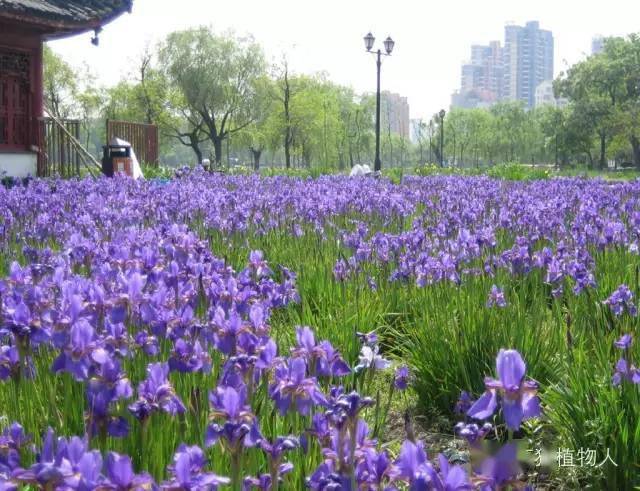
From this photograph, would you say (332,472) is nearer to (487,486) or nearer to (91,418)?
(487,486)

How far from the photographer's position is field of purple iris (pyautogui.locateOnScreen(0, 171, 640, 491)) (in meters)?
1.64

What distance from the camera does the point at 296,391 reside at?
200 cm

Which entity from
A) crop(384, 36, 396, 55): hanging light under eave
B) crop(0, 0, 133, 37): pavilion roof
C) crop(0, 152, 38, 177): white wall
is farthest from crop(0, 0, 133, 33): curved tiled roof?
crop(384, 36, 396, 55): hanging light under eave

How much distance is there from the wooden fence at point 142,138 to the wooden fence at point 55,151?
5.71 meters

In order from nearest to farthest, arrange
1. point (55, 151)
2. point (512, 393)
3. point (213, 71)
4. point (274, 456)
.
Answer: point (512, 393), point (274, 456), point (55, 151), point (213, 71)

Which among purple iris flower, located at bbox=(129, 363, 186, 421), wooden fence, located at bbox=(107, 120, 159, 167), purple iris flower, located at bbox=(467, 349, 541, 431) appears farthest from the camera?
wooden fence, located at bbox=(107, 120, 159, 167)

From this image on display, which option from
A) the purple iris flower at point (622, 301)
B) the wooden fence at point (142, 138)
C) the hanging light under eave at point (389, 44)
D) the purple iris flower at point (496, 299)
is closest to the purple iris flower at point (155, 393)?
the purple iris flower at point (622, 301)

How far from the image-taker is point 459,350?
4.11 m

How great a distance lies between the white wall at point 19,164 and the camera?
15.8 meters

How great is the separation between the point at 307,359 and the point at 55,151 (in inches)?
683

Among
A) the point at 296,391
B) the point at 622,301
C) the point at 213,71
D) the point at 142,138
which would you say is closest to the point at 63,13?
the point at 142,138

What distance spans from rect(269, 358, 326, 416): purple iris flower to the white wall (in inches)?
588

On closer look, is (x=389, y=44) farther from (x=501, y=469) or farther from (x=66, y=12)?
(x=501, y=469)

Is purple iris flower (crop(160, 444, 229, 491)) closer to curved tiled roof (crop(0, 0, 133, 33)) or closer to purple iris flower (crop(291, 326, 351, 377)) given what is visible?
purple iris flower (crop(291, 326, 351, 377))
